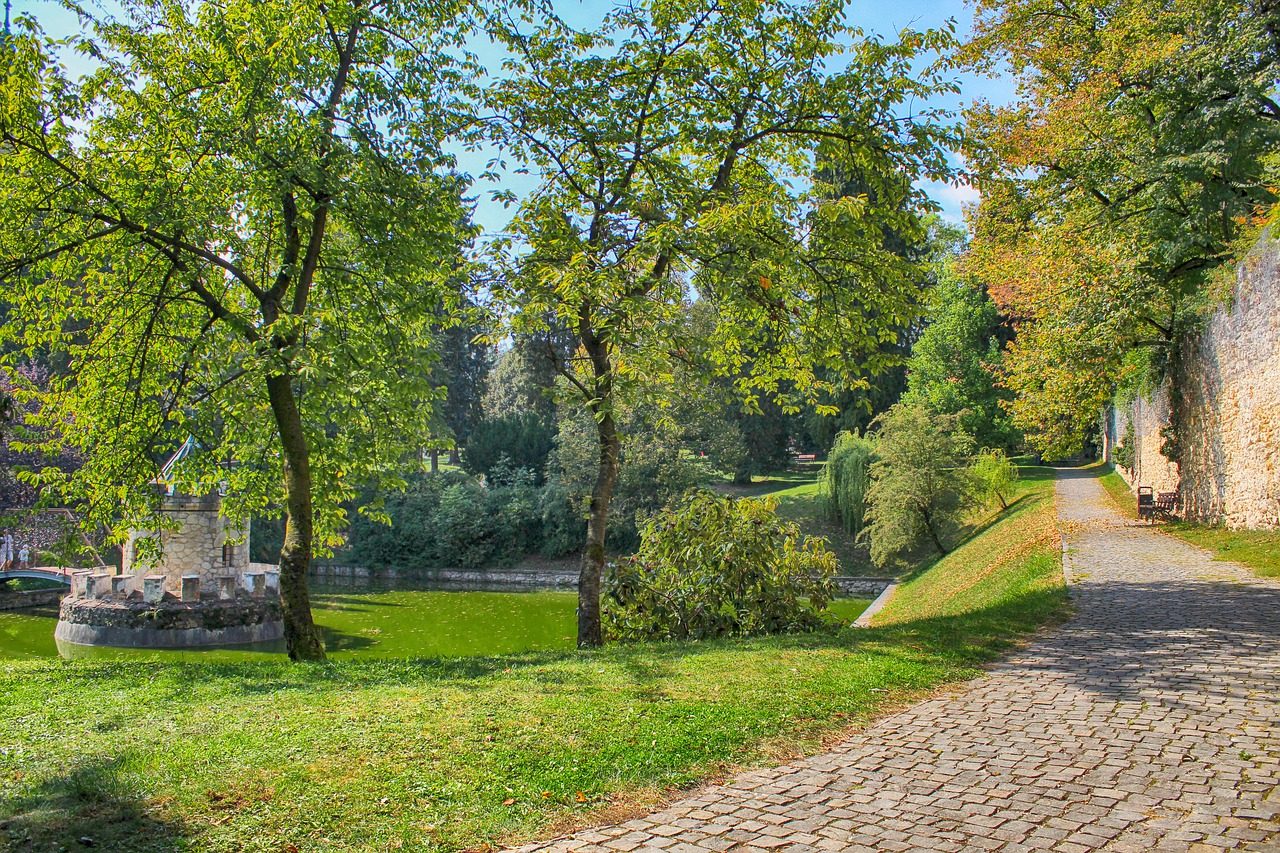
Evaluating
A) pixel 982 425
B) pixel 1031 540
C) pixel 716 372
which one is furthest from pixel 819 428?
pixel 716 372

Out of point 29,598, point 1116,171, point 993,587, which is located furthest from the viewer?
point 29,598

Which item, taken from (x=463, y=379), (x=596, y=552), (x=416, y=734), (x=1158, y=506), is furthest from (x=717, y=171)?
(x=463, y=379)

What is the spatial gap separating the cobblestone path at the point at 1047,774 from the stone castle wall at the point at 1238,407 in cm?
747

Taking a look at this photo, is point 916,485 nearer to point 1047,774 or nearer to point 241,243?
point 241,243

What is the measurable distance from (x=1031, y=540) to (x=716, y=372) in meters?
10.0

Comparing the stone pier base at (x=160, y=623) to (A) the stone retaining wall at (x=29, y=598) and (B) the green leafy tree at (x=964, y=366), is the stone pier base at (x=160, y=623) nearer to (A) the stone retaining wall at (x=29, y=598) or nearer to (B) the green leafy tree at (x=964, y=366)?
(A) the stone retaining wall at (x=29, y=598)

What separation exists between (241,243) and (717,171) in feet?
18.6

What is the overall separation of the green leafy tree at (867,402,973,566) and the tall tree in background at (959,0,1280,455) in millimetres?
4567

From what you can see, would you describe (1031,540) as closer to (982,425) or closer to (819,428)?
(982,425)

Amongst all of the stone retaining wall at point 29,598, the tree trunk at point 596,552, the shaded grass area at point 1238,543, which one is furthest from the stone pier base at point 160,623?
the shaded grass area at point 1238,543

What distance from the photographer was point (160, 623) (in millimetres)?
17234

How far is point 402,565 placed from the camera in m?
32.6

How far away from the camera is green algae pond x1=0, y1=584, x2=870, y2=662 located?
52.6 feet

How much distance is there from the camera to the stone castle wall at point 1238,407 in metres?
12.3
